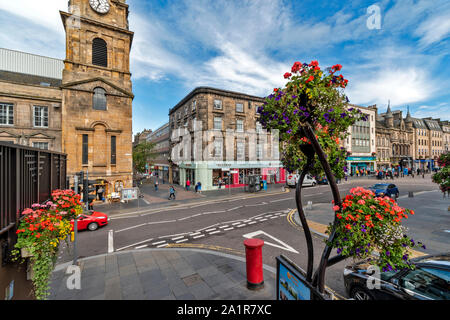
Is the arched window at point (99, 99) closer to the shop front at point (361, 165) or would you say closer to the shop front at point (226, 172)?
the shop front at point (226, 172)

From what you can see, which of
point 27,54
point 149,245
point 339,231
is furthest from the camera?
point 27,54

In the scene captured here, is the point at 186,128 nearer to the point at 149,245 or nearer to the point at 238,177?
the point at 238,177

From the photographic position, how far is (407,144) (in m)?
53.1

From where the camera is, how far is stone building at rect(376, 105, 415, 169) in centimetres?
4803

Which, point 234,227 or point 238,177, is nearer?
point 234,227

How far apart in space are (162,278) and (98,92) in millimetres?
20526

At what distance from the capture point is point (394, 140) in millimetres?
50656

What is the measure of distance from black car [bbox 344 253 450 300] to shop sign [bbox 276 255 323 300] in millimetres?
1979

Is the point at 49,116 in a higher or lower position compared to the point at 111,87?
lower

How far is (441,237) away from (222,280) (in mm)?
10312

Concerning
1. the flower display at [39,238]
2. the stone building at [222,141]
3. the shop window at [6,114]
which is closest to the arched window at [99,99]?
the shop window at [6,114]

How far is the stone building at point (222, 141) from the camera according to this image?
26.4 m
